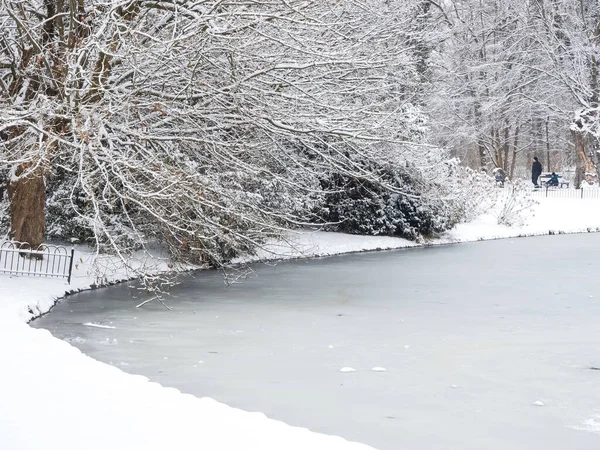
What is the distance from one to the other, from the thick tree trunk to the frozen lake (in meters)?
1.69

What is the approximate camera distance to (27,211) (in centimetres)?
1545

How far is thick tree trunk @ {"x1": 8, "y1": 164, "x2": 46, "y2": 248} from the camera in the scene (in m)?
15.4

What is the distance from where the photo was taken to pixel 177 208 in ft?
46.5

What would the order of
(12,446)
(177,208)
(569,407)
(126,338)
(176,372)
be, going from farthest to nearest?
1. (177,208)
2. (126,338)
3. (176,372)
4. (569,407)
5. (12,446)

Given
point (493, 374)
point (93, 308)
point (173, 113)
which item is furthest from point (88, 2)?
point (493, 374)

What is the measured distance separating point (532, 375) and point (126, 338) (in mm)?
4827

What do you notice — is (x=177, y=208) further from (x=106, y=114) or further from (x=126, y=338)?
(x=126, y=338)

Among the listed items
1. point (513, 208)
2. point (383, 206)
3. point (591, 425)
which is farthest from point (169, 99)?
point (513, 208)

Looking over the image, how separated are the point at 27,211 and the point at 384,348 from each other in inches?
306

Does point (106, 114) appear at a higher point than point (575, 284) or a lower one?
higher

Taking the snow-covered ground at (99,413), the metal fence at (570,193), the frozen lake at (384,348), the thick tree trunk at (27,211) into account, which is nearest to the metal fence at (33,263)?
the thick tree trunk at (27,211)

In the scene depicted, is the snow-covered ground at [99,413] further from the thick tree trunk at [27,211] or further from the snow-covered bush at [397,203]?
the snow-covered bush at [397,203]

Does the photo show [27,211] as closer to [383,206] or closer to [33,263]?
[33,263]

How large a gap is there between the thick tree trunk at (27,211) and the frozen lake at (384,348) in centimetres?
169
